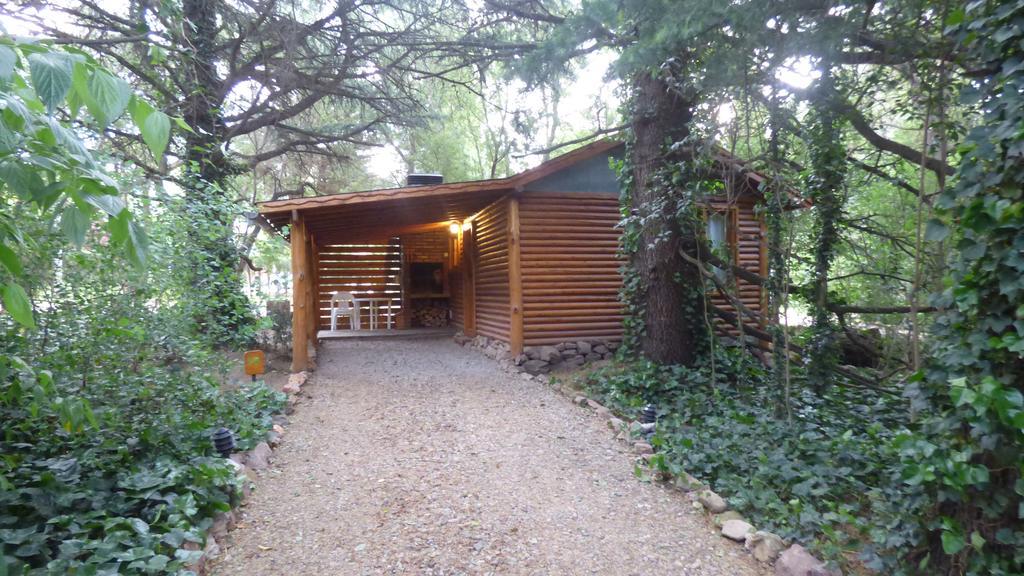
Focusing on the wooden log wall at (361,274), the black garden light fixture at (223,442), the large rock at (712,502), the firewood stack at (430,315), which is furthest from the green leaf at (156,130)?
the firewood stack at (430,315)

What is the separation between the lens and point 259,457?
12.8 ft

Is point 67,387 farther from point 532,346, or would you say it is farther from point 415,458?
point 532,346

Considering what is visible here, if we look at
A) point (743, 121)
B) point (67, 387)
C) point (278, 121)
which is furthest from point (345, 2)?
point (67, 387)

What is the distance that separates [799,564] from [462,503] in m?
1.93

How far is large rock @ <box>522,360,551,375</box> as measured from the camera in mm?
7332

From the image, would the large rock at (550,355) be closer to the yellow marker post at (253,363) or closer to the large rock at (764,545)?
the yellow marker post at (253,363)

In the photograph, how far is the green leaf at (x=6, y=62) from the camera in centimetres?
87

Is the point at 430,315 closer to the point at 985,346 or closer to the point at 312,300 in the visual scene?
the point at 312,300

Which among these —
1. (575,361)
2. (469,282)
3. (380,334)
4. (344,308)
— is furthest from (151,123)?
(344,308)

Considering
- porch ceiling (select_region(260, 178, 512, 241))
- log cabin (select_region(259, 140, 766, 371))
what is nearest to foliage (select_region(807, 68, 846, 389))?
log cabin (select_region(259, 140, 766, 371))

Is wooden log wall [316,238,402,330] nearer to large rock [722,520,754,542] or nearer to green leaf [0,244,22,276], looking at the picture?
large rock [722,520,754,542]

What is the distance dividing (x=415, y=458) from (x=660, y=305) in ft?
11.6

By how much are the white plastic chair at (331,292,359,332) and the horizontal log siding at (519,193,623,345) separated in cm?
623

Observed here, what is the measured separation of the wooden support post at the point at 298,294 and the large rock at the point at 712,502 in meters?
5.68
